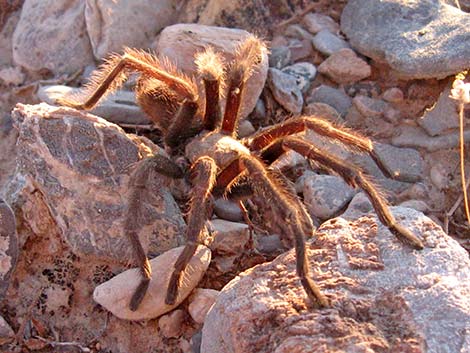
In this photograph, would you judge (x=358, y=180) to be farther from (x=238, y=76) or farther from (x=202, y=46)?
(x=202, y=46)

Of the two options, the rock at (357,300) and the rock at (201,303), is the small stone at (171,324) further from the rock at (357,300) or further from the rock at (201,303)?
the rock at (357,300)

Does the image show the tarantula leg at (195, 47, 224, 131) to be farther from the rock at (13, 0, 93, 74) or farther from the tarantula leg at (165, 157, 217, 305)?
the rock at (13, 0, 93, 74)

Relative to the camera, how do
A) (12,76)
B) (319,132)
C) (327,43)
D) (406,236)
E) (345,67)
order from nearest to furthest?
1. (406,236)
2. (319,132)
3. (345,67)
4. (327,43)
5. (12,76)

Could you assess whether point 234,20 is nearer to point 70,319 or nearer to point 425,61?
point 425,61

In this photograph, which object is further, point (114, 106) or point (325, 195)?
point (114, 106)

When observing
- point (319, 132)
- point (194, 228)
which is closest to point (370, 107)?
point (319, 132)

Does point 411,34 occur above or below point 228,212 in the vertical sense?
above

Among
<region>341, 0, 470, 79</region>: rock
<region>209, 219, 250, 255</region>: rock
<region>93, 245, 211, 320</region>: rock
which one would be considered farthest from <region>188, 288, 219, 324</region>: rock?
<region>341, 0, 470, 79</region>: rock

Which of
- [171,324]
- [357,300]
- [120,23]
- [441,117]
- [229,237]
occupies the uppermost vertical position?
[120,23]
